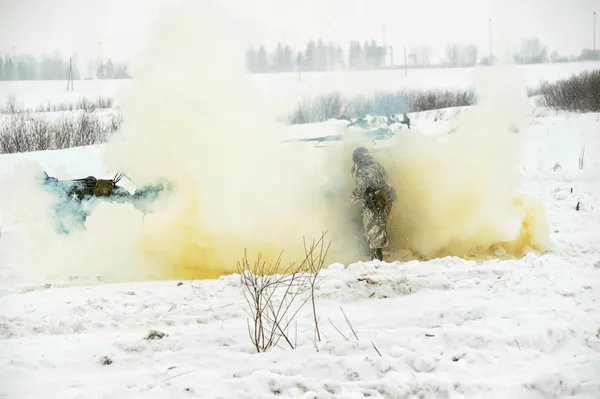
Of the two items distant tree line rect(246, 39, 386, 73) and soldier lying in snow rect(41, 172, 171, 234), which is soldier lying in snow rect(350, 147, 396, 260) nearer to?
distant tree line rect(246, 39, 386, 73)

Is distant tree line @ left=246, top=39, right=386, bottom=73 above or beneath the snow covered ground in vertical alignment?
above

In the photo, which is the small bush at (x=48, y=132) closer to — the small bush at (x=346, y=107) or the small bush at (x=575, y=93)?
the small bush at (x=346, y=107)

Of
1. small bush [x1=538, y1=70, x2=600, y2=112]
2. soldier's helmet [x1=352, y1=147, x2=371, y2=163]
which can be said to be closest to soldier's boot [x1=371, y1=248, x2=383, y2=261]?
soldier's helmet [x1=352, y1=147, x2=371, y2=163]

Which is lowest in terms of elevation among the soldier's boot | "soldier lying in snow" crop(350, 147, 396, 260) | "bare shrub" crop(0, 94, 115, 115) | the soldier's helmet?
the soldier's boot

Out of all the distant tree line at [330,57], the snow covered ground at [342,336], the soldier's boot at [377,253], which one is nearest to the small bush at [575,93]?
the distant tree line at [330,57]

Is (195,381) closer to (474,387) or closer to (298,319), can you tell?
(298,319)

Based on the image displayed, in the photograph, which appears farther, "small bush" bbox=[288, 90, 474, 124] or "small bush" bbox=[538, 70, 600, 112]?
"small bush" bbox=[538, 70, 600, 112]

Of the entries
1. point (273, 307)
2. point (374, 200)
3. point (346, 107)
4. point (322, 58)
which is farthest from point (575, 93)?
point (273, 307)

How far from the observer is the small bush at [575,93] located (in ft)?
75.4

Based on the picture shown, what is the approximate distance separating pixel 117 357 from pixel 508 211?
7321 mm

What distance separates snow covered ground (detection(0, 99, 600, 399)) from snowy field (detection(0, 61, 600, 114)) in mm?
4384

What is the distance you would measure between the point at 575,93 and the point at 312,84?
14.8 m

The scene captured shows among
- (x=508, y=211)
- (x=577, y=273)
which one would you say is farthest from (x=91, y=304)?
(x=508, y=211)

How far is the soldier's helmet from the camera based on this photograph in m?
11.2
